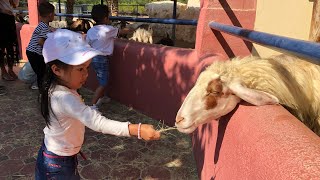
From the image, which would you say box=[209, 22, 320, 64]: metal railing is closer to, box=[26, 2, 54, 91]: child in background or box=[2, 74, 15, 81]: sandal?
box=[26, 2, 54, 91]: child in background

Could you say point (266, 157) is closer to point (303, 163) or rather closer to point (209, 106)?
point (303, 163)

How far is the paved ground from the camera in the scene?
3604 millimetres

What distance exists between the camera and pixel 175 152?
412 cm

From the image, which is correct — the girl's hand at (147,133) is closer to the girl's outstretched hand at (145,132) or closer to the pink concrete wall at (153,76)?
the girl's outstretched hand at (145,132)

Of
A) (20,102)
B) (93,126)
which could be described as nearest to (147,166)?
(93,126)

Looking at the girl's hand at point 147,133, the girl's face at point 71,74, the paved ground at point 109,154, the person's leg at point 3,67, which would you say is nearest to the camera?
the girl's hand at point 147,133

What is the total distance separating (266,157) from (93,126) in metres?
1.10

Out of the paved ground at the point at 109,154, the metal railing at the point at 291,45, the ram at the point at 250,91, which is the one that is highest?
the metal railing at the point at 291,45

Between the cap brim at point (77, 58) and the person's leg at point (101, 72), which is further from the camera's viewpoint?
the person's leg at point (101, 72)

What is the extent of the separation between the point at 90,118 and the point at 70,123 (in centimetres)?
27

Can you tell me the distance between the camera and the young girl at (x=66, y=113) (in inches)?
80.1

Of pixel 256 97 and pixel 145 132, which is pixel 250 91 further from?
pixel 145 132

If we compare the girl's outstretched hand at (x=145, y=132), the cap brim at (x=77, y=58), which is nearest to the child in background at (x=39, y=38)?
the cap brim at (x=77, y=58)

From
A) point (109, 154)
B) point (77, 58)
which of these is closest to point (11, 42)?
point (109, 154)
